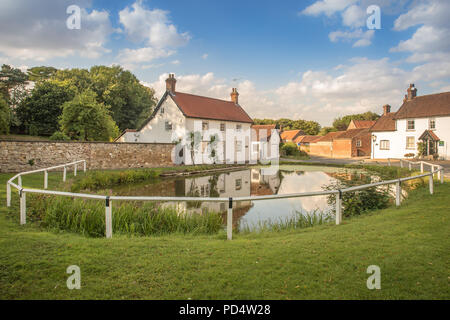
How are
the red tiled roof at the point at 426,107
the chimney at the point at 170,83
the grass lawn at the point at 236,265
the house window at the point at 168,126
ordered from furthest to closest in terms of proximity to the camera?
the chimney at the point at 170,83 → the house window at the point at 168,126 → the red tiled roof at the point at 426,107 → the grass lawn at the point at 236,265

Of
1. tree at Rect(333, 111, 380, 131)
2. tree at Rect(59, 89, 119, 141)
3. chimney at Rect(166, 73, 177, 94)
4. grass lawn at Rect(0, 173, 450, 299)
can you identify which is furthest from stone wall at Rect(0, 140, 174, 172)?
tree at Rect(333, 111, 380, 131)

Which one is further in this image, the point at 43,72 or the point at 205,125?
the point at 43,72

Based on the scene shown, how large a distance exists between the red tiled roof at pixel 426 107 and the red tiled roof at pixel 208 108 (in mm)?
20762

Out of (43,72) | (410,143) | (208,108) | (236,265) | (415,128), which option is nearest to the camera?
(236,265)

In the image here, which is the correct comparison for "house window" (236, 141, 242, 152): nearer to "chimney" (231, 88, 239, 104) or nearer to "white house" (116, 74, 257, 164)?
"white house" (116, 74, 257, 164)

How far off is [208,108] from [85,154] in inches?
689

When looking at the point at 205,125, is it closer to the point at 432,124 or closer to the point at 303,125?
the point at 432,124

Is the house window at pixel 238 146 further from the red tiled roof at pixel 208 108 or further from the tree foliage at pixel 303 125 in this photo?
the tree foliage at pixel 303 125

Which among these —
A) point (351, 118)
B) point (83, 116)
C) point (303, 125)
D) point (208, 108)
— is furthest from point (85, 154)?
point (351, 118)

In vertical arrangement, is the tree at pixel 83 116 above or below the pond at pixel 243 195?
above

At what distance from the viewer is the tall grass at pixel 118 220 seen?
22.8 feet

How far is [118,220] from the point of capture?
7195mm

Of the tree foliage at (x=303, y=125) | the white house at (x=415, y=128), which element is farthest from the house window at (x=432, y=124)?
the tree foliage at (x=303, y=125)

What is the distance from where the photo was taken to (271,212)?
10.5 m
